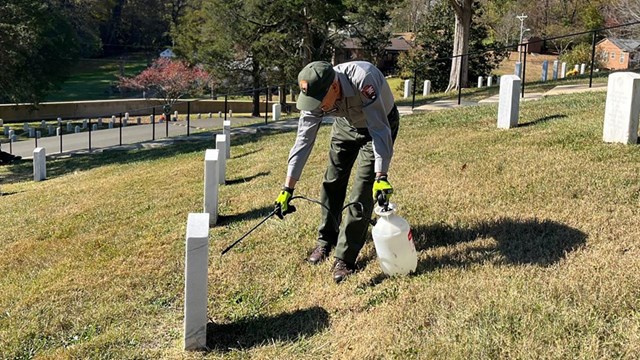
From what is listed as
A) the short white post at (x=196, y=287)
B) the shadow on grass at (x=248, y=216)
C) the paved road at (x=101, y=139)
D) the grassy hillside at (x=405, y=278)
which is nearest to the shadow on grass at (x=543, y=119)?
the grassy hillside at (x=405, y=278)

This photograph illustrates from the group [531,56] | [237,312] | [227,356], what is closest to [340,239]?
[237,312]

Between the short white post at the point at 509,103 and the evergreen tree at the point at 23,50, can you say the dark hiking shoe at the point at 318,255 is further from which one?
the evergreen tree at the point at 23,50

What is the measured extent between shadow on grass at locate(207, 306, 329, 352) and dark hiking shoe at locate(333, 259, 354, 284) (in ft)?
1.26

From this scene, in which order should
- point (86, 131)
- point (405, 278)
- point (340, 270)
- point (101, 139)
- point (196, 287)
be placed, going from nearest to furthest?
point (196, 287)
point (405, 278)
point (340, 270)
point (101, 139)
point (86, 131)

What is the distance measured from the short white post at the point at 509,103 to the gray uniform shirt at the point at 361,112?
5.32 meters

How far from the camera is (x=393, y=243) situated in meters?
4.21

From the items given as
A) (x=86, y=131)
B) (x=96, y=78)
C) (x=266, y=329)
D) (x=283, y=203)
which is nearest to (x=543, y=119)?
(x=283, y=203)

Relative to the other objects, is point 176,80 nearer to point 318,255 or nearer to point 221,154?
point 221,154

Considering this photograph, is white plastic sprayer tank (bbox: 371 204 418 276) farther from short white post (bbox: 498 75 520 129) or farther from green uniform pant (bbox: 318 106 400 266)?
short white post (bbox: 498 75 520 129)

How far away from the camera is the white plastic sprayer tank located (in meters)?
4.18

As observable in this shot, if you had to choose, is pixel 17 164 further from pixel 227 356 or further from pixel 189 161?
pixel 227 356

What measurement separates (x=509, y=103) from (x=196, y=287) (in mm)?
6834

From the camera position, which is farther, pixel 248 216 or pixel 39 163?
pixel 39 163

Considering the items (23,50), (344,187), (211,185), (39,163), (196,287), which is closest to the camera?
(196,287)
